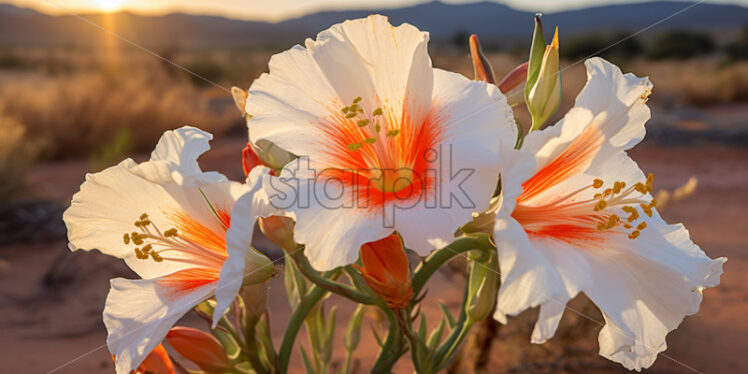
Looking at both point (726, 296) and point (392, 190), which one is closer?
point (392, 190)

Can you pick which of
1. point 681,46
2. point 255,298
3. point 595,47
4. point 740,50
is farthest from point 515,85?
point 681,46

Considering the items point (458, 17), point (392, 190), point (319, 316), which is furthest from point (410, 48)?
point (458, 17)

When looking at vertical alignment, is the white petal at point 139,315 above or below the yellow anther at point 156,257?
below

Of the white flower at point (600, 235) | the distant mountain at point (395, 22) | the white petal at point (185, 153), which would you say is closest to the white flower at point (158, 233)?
the white petal at point (185, 153)

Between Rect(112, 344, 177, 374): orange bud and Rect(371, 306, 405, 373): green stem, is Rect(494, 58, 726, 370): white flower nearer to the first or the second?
Rect(371, 306, 405, 373): green stem

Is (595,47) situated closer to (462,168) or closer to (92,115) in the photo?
(92,115)

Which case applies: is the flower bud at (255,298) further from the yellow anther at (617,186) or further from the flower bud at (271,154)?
the yellow anther at (617,186)

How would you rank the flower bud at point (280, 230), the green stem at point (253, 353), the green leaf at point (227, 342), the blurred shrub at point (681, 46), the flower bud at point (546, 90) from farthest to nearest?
the blurred shrub at point (681, 46), the green leaf at point (227, 342), the green stem at point (253, 353), the flower bud at point (546, 90), the flower bud at point (280, 230)

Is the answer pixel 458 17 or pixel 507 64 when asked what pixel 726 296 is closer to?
pixel 507 64
